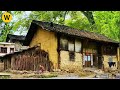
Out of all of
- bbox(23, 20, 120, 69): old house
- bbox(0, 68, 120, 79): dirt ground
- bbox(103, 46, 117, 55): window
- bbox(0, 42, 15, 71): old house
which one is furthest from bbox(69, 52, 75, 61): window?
bbox(0, 42, 15, 71): old house

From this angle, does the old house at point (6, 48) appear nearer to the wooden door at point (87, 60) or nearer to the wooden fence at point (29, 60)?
the wooden fence at point (29, 60)

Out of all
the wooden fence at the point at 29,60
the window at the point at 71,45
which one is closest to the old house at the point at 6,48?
the wooden fence at the point at 29,60

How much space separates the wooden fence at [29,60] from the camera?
542 centimetres

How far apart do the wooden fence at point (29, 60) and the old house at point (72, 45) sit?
9 cm

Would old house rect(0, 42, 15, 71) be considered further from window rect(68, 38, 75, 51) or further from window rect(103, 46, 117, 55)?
window rect(103, 46, 117, 55)

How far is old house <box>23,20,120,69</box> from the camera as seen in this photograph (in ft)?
18.4

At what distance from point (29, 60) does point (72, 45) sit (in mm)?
788

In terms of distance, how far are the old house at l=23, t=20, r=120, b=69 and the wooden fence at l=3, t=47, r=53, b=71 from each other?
0.31 feet

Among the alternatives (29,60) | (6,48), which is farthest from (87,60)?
(6,48)

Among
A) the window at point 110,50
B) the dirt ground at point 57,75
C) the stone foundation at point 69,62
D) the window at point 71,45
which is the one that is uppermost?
the window at point 71,45

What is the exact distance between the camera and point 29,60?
549cm

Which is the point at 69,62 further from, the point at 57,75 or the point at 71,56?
the point at 57,75
